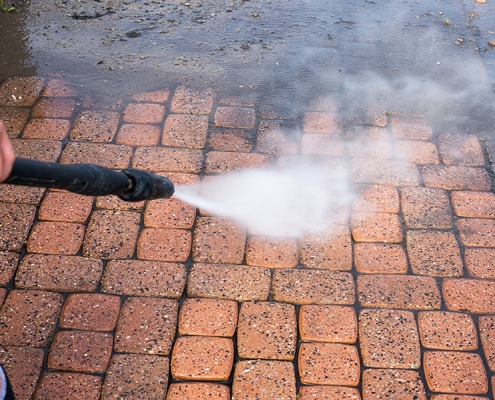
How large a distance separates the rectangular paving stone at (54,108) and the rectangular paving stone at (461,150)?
9.32 ft

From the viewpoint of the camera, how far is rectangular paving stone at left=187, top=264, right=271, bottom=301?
10.5 ft

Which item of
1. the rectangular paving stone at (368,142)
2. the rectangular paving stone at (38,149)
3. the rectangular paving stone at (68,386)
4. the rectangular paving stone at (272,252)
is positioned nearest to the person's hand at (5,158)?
the rectangular paving stone at (68,386)

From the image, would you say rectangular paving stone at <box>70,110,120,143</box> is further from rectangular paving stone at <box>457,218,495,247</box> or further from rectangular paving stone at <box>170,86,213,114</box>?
rectangular paving stone at <box>457,218,495,247</box>

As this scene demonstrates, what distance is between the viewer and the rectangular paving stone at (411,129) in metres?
4.37

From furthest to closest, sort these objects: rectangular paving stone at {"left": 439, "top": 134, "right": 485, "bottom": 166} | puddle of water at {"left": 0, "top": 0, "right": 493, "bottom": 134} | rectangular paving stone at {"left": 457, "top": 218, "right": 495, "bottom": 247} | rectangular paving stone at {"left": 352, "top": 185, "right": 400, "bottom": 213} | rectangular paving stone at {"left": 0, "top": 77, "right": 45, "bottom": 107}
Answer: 1. puddle of water at {"left": 0, "top": 0, "right": 493, "bottom": 134}
2. rectangular paving stone at {"left": 0, "top": 77, "right": 45, "bottom": 107}
3. rectangular paving stone at {"left": 439, "top": 134, "right": 485, "bottom": 166}
4. rectangular paving stone at {"left": 352, "top": 185, "right": 400, "bottom": 213}
5. rectangular paving stone at {"left": 457, "top": 218, "right": 495, "bottom": 247}

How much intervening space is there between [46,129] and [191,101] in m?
1.13

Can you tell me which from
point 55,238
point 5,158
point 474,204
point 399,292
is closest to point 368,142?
point 474,204

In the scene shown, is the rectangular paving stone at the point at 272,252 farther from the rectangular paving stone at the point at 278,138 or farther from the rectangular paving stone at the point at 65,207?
the rectangular paving stone at the point at 65,207

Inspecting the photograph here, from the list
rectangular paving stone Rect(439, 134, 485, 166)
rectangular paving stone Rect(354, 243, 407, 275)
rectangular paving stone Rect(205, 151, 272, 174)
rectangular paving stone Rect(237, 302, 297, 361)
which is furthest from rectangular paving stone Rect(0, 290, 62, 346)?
rectangular paving stone Rect(439, 134, 485, 166)

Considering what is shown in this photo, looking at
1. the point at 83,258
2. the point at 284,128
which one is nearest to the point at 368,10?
the point at 284,128

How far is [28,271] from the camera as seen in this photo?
129 inches

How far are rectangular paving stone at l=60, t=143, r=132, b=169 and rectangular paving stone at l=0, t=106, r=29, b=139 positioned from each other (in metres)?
0.44

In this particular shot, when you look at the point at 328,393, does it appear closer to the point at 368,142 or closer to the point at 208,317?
the point at 208,317

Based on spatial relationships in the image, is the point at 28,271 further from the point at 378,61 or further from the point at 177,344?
the point at 378,61
